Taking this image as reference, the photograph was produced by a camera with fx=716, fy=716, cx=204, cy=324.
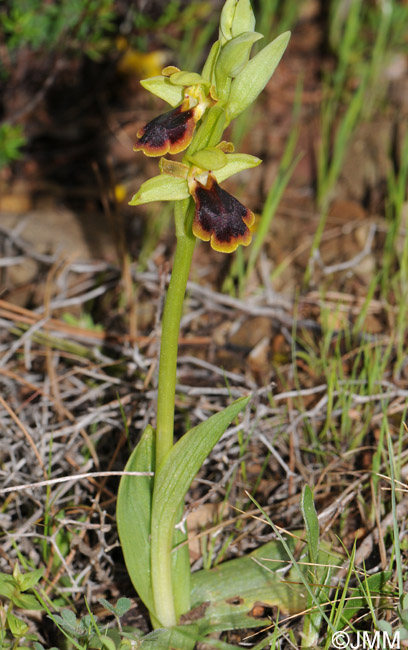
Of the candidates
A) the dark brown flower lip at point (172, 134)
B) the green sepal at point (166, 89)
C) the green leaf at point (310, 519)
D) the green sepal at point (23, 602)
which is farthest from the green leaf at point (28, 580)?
the green sepal at point (166, 89)

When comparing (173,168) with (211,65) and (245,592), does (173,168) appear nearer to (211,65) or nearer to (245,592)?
(211,65)

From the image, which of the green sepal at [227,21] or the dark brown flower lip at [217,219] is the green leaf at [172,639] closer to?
the dark brown flower lip at [217,219]

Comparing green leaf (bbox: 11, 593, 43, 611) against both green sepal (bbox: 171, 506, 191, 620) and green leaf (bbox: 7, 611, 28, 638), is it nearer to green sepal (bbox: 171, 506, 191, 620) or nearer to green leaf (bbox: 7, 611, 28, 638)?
green leaf (bbox: 7, 611, 28, 638)

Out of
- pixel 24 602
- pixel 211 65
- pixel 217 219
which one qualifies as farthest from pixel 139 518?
pixel 211 65

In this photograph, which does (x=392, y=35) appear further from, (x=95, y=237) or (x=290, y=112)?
(x=95, y=237)

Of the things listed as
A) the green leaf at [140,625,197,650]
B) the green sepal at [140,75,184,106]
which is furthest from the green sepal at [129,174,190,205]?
the green leaf at [140,625,197,650]
